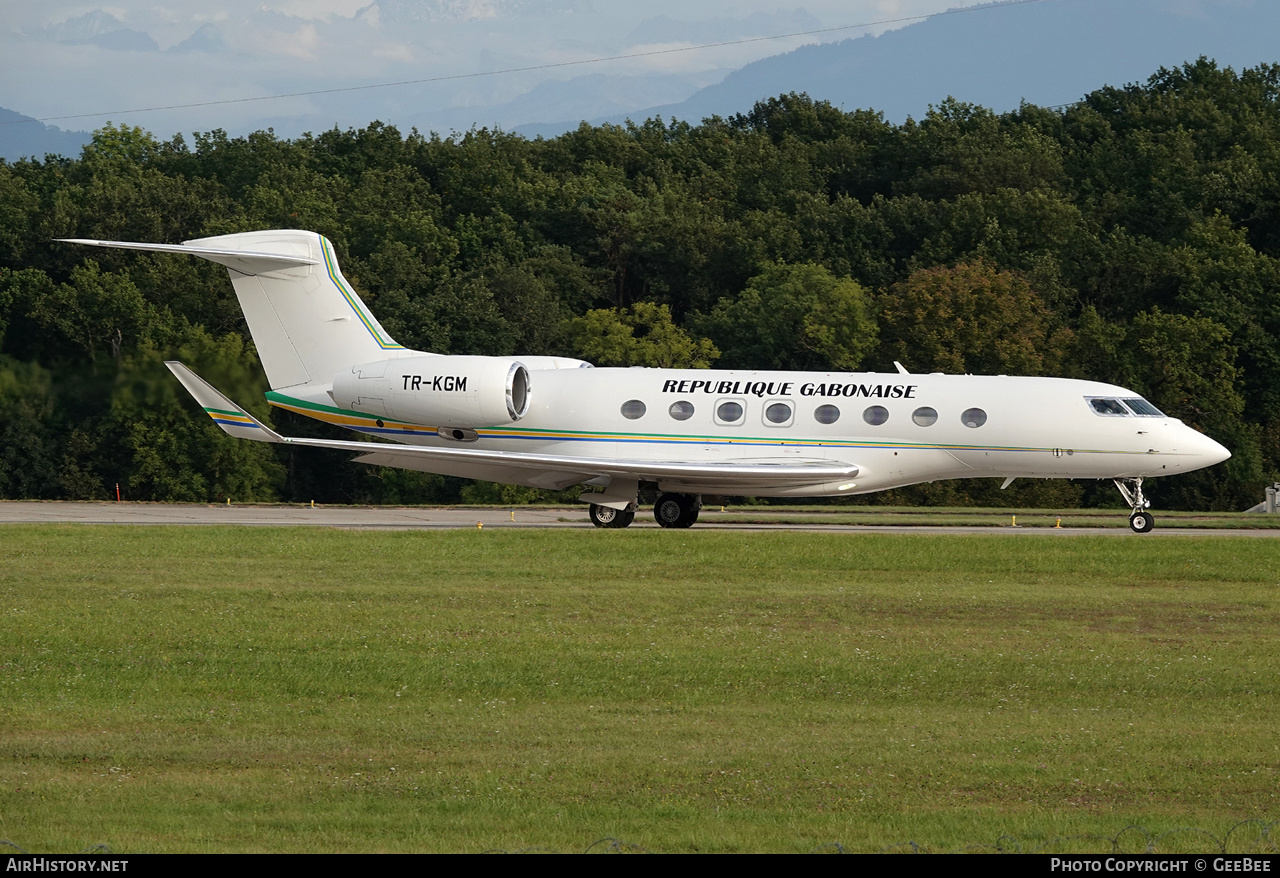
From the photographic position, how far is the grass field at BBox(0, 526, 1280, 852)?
353 inches

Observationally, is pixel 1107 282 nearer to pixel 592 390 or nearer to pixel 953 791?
pixel 592 390

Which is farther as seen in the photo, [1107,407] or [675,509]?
[675,509]

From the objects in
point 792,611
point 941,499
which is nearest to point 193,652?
point 792,611

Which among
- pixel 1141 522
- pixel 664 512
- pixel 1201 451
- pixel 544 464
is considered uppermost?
pixel 1201 451

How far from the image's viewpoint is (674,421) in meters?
27.8

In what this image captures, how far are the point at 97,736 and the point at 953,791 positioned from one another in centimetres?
604

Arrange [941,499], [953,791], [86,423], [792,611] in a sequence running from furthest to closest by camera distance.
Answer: [941,499] → [86,423] → [792,611] → [953,791]

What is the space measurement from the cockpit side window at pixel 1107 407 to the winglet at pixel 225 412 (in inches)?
567

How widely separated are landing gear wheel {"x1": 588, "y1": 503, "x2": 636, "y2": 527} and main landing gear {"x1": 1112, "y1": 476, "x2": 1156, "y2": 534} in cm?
894

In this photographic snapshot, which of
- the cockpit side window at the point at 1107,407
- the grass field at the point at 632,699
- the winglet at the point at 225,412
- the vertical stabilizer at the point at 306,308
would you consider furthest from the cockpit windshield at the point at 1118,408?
the winglet at the point at 225,412

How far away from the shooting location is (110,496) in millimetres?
49281

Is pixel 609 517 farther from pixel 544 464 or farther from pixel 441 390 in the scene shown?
pixel 441 390

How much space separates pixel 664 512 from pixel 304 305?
27.3ft

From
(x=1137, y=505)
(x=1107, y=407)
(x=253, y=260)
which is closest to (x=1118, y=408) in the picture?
(x=1107, y=407)
